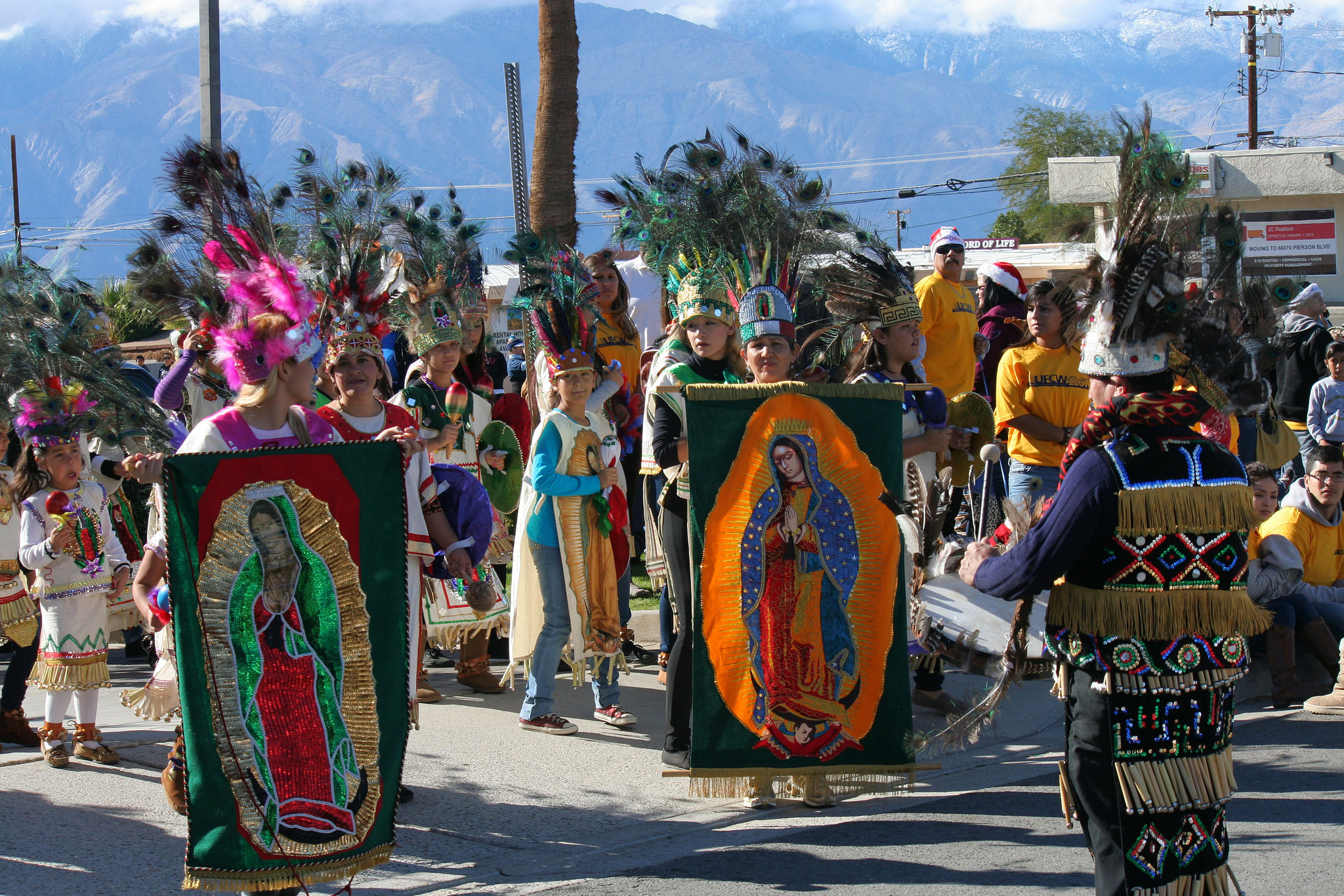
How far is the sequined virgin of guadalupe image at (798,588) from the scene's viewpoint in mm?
4984

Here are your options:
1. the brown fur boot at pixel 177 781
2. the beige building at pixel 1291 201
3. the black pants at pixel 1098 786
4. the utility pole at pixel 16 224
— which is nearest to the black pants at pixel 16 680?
the utility pole at pixel 16 224

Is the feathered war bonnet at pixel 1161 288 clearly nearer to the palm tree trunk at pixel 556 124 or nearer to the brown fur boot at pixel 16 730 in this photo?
the brown fur boot at pixel 16 730

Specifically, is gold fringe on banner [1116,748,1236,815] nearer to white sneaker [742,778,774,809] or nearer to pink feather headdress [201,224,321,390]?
white sneaker [742,778,774,809]

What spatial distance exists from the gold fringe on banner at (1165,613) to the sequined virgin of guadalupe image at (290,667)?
2.25m

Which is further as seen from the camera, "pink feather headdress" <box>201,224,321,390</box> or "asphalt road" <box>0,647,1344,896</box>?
"asphalt road" <box>0,647,1344,896</box>

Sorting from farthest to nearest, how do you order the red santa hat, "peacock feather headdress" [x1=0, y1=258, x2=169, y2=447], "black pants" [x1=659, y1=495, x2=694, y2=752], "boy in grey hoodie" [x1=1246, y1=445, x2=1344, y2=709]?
the red santa hat → "boy in grey hoodie" [x1=1246, y1=445, x2=1344, y2=709] → "black pants" [x1=659, y1=495, x2=694, y2=752] → "peacock feather headdress" [x1=0, y1=258, x2=169, y2=447]

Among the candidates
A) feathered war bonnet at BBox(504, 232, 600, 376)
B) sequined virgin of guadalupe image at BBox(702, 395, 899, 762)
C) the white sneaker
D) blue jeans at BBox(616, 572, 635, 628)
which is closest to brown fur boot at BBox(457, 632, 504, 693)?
blue jeans at BBox(616, 572, 635, 628)

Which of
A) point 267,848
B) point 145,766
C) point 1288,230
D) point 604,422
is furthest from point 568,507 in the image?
point 1288,230

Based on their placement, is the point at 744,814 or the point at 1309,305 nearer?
the point at 744,814

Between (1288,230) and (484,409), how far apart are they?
24574 millimetres

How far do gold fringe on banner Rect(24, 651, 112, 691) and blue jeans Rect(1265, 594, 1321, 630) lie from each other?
620 centimetres

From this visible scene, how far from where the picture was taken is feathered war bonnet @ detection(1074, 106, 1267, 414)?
3.67m

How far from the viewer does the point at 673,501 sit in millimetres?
5379

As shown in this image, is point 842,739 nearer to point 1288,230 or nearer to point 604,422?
point 604,422
